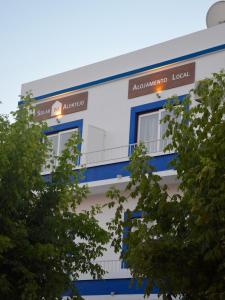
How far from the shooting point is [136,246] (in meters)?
12.8

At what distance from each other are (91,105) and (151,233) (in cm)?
1248

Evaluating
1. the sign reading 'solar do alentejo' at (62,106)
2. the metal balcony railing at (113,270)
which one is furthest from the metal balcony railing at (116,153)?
the metal balcony railing at (113,270)

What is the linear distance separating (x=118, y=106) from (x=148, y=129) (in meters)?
1.55

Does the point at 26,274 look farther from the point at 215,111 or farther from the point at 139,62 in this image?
the point at 139,62

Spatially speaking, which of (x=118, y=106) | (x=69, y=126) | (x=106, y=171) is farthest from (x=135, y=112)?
(x=69, y=126)

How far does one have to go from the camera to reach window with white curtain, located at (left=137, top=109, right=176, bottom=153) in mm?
22656

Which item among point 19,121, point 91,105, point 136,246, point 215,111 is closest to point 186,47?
point 91,105

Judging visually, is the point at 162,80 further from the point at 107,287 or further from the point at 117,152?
the point at 107,287

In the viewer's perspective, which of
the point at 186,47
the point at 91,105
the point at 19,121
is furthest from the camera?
the point at 91,105

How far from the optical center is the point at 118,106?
2431cm

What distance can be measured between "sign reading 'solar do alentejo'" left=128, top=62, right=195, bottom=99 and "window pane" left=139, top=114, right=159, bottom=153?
2.60ft

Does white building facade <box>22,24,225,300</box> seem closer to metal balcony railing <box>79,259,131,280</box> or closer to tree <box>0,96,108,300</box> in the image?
metal balcony railing <box>79,259,131,280</box>

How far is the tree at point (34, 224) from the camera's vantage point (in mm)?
15516

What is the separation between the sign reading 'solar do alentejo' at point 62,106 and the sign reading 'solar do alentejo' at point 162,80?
81.9 inches
